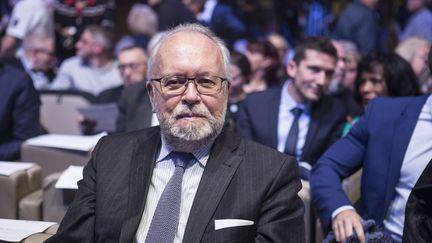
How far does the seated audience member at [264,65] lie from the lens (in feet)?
16.9

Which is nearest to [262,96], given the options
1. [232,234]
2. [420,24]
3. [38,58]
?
[232,234]

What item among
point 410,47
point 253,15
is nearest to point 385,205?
point 410,47

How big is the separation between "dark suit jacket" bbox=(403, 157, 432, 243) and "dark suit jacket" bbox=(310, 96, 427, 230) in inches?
16.6

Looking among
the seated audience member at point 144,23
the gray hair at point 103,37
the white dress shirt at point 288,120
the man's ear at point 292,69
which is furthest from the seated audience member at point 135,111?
the seated audience member at point 144,23

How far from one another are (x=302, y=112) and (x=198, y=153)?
148 cm

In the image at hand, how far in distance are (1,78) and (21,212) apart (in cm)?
116

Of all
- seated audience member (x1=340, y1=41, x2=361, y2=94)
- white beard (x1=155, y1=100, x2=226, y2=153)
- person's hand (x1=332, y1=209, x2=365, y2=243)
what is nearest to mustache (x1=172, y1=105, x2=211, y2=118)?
white beard (x1=155, y1=100, x2=226, y2=153)

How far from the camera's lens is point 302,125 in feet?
11.4

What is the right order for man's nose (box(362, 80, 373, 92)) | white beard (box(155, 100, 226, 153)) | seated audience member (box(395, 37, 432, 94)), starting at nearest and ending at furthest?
white beard (box(155, 100, 226, 153)) → man's nose (box(362, 80, 373, 92)) → seated audience member (box(395, 37, 432, 94))

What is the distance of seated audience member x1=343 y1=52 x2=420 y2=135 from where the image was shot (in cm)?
337

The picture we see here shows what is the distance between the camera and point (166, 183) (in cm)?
210

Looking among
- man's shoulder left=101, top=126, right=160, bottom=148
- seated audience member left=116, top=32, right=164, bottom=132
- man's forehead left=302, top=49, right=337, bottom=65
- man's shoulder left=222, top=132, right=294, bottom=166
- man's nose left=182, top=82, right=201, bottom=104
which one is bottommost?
seated audience member left=116, top=32, right=164, bottom=132

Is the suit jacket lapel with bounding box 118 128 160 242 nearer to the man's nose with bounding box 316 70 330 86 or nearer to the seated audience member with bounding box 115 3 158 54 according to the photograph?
the man's nose with bounding box 316 70 330 86

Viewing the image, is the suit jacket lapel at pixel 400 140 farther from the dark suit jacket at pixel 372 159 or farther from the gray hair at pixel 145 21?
the gray hair at pixel 145 21
